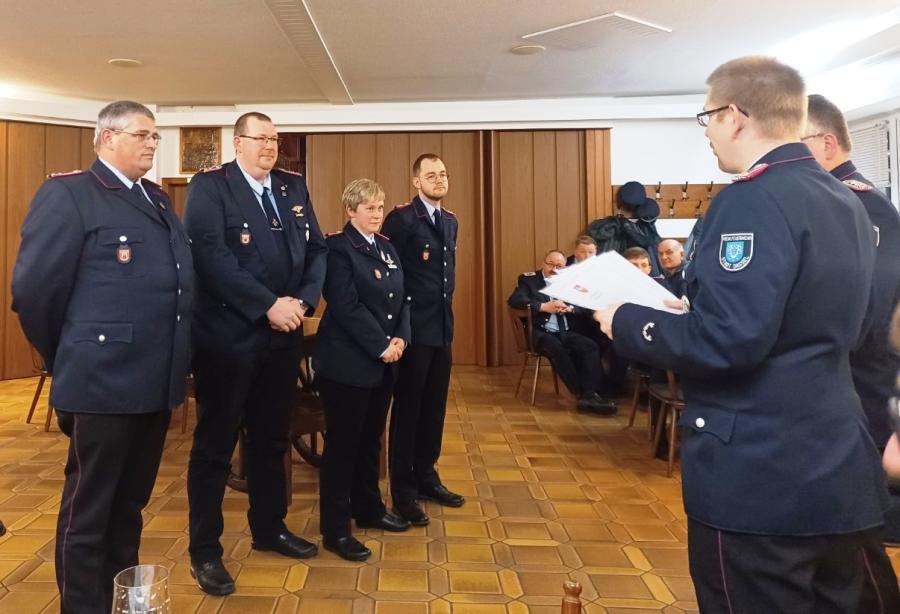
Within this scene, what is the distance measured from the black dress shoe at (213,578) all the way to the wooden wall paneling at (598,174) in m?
6.05

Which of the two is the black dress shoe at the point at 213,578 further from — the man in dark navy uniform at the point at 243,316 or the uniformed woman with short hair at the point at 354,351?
the uniformed woman with short hair at the point at 354,351

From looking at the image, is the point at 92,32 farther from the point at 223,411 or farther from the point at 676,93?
the point at 676,93

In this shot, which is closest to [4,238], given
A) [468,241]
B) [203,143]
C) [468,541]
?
[203,143]

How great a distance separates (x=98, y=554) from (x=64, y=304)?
718 millimetres

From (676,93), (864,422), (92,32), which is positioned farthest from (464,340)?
(864,422)

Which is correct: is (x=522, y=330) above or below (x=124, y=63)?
below

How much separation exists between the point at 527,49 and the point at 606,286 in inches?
193

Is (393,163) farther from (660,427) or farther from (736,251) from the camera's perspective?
(736,251)

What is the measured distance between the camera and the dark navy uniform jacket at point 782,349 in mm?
1057

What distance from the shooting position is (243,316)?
2219 mm

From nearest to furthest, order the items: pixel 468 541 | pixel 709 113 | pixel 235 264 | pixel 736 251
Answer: pixel 736 251 → pixel 709 113 → pixel 235 264 → pixel 468 541

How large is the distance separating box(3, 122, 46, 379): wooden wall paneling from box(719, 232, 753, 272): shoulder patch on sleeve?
754 cm

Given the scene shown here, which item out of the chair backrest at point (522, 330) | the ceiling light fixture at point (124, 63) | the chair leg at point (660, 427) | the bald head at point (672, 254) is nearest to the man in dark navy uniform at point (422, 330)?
the chair leg at point (660, 427)

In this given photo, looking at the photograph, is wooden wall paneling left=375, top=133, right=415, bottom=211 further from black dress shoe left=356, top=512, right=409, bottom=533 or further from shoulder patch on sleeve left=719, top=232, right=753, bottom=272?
shoulder patch on sleeve left=719, top=232, right=753, bottom=272
